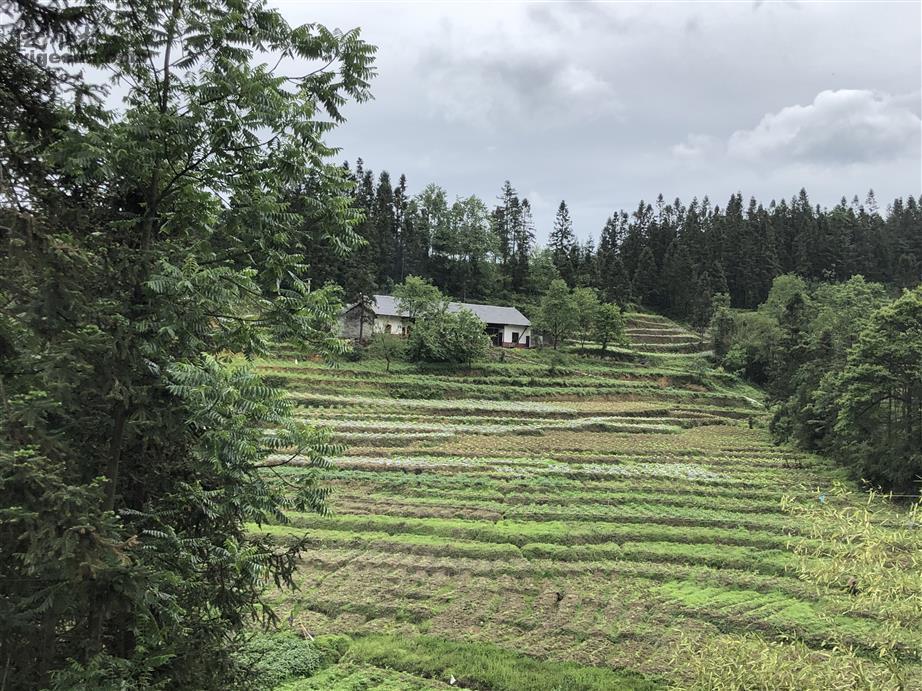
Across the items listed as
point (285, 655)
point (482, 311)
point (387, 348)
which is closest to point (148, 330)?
point (285, 655)

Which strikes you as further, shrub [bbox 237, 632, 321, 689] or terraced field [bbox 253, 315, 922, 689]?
terraced field [bbox 253, 315, 922, 689]

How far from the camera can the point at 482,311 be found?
67.6 m

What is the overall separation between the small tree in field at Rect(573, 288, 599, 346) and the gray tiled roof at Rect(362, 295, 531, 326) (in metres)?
6.72

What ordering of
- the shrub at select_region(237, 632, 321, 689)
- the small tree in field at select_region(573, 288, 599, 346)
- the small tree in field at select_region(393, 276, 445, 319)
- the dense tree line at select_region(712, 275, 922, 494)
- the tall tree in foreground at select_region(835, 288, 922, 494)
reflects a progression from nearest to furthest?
the shrub at select_region(237, 632, 321, 689) → the tall tree in foreground at select_region(835, 288, 922, 494) → the dense tree line at select_region(712, 275, 922, 494) → the small tree in field at select_region(393, 276, 445, 319) → the small tree in field at select_region(573, 288, 599, 346)

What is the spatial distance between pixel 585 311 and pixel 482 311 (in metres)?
11.8

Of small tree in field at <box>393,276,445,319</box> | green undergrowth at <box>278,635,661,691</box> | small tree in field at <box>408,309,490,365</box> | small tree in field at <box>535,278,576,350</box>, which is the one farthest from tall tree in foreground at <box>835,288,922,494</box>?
small tree in field at <box>393,276,445,319</box>

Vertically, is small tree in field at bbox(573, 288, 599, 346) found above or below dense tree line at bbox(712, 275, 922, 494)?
above

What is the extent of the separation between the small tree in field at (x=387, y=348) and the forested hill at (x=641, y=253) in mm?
24867

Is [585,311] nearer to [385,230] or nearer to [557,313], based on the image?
[557,313]

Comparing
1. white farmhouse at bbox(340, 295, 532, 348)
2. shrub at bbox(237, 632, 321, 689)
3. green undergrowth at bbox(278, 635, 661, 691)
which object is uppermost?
white farmhouse at bbox(340, 295, 532, 348)

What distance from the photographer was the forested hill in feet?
281

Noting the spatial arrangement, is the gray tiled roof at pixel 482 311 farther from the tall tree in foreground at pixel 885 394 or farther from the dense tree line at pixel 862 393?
the tall tree in foreground at pixel 885 394

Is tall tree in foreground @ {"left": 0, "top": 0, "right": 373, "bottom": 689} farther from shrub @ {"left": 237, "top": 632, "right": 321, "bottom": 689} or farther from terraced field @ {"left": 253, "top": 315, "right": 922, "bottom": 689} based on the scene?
shrub @ {"left": 237, "top": 632, "right": 321, "bottom": 689}

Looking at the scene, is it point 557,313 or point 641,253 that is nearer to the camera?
point 557,313
